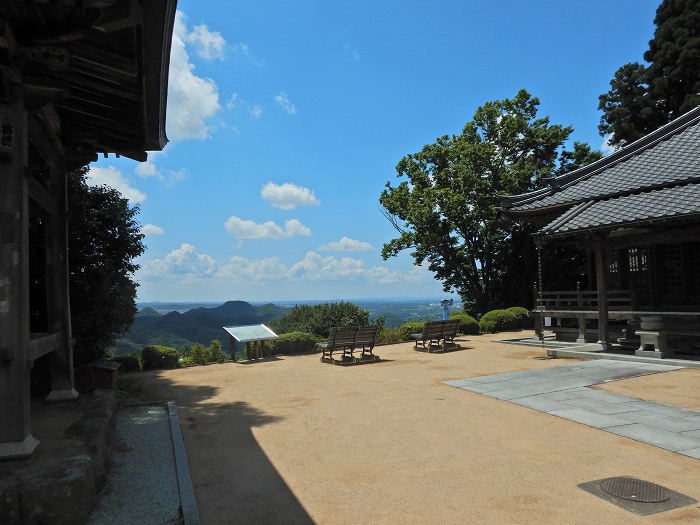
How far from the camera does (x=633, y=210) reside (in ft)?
39.0

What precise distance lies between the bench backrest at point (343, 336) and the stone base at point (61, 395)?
7.12 metres

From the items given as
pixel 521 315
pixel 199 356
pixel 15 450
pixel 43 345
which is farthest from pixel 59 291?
pixel 521 315

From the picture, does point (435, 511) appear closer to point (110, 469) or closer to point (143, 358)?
point (110, 469)

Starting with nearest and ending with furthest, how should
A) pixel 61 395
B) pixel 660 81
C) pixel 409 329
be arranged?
1. pixel 61 395
2. pixel 409 329
3. pixel 660 81

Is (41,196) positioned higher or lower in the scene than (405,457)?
higher

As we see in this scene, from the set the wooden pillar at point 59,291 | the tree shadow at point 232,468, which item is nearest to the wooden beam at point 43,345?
the wooden pillar at point 59,291

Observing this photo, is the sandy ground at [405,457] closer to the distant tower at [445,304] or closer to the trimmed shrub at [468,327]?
the trimmed shrub at [468,327]

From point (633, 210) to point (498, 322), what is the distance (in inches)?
388

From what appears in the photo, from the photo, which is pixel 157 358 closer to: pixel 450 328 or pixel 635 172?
pixel 450 328

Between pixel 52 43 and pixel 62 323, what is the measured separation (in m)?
4.49

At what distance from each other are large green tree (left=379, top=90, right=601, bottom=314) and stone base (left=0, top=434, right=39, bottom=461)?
22.3 metres

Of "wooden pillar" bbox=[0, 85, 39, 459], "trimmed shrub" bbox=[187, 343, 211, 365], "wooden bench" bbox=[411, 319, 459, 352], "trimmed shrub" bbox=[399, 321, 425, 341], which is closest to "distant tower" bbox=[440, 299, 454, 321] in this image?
"trimmed shrub" bbox=[399, 321, 425, 341]

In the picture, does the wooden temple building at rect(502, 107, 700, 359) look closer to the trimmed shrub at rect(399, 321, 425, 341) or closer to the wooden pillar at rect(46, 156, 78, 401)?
the trimmed shrub at rect(399, 321, 425, 341)

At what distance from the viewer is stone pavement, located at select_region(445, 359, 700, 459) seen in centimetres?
605
